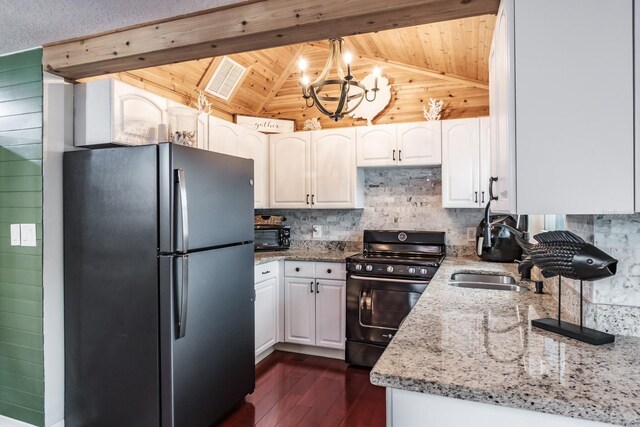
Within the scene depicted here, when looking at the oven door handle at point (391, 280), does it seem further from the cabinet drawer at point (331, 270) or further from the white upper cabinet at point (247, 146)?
the white upper cabinet at point (247, 146)

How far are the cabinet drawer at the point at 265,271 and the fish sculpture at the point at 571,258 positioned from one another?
7.27ft

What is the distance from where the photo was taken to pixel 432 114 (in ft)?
11.4

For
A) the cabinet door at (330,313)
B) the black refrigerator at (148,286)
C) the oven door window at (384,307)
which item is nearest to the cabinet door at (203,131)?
the black refrigerator at (148,286)

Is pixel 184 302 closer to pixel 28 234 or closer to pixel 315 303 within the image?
pixel 28 234

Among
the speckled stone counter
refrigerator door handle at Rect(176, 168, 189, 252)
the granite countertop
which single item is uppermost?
refrigerator door handle at Rect(176, 168, 189, 252)

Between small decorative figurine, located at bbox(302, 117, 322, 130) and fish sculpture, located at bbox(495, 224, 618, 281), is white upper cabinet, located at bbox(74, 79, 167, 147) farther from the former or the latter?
fish sculpture, located at bbox(495, 224, 618, 281)

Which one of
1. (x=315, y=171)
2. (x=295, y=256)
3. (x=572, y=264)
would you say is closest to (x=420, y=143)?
(x=315, y=171)

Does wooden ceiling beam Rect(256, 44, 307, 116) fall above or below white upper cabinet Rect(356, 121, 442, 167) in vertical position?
above

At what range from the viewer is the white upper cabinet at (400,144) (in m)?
3.40

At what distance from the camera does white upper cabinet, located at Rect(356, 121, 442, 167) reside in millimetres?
3396

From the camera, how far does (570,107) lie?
43.6 inches

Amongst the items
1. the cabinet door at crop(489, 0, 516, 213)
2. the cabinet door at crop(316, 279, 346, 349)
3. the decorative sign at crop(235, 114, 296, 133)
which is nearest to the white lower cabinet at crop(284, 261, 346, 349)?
the cabinet door at crop(316, 279, 346, 349)

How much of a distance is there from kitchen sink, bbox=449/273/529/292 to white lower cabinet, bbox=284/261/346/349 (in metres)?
1.09

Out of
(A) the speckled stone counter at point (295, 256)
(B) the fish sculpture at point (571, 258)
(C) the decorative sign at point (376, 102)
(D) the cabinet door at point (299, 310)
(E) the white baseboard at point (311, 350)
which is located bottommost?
(E) the white baseboard at point (311, 350)
